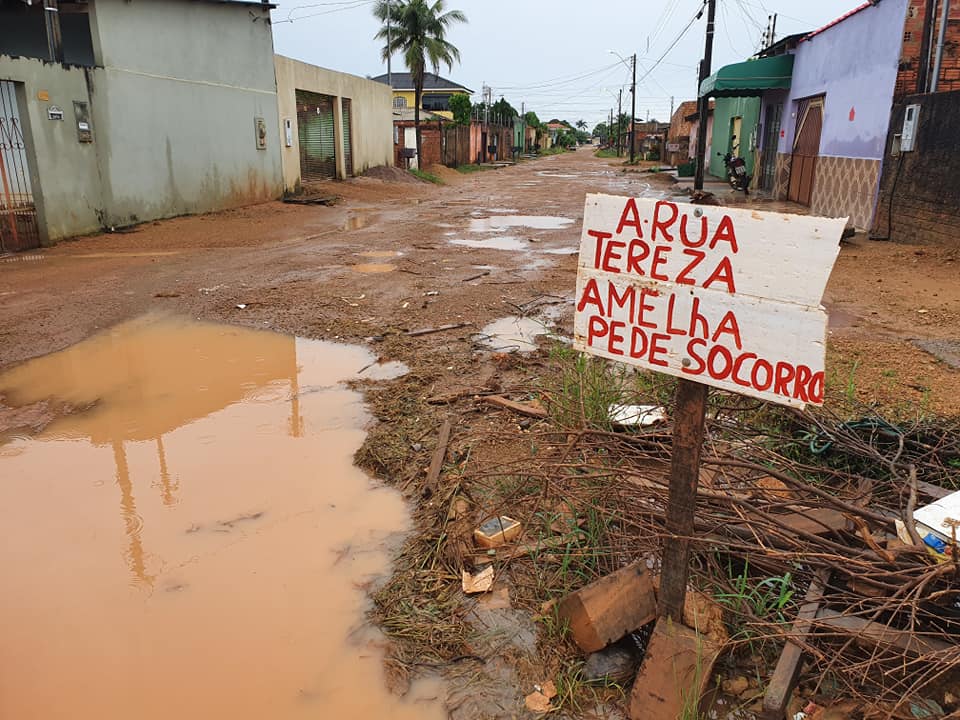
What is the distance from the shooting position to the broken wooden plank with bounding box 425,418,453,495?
3.86 meters

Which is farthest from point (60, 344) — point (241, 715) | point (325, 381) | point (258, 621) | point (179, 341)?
point (241, 715)

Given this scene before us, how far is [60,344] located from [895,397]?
22.1 ft

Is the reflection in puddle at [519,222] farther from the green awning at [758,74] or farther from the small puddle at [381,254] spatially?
the green awning at [758,74]

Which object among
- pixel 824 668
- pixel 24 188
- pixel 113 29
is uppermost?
pixel 113 29

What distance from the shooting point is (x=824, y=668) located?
240cm

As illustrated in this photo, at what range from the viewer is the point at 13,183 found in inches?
432

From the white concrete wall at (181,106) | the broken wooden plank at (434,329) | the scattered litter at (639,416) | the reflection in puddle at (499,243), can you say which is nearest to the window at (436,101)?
the white concrete wall at (181,106)

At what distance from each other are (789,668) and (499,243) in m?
10.4

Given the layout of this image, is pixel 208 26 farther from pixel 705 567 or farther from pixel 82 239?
pixel 705 567

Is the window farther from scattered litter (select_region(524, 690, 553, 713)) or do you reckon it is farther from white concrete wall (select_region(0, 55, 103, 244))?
scattered litter (select_region(524, 690, 553, 713))

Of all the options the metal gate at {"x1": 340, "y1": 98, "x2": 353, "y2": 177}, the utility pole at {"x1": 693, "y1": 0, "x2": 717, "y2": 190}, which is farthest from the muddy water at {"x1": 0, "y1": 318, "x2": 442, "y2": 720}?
the metal gate at {"x1": 340, "y1": 98, "x2": 353, "y2": 177}

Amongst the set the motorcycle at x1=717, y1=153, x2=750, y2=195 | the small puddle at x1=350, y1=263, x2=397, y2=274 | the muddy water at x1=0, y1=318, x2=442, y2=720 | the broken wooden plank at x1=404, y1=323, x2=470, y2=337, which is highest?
the motorcycle at x1=717, y1=153, x2=750, y2=195

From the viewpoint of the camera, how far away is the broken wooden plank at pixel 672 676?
2.29m

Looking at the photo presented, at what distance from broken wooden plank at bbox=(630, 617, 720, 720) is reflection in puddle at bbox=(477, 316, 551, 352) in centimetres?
385
